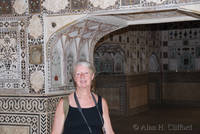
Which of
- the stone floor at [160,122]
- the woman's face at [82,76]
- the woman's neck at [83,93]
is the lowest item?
the stone floor at [160,122]

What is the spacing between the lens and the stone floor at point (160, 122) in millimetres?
8070

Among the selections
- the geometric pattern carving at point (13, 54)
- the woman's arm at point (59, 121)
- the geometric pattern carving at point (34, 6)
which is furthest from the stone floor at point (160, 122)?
the woman's arm at point (59, 121)

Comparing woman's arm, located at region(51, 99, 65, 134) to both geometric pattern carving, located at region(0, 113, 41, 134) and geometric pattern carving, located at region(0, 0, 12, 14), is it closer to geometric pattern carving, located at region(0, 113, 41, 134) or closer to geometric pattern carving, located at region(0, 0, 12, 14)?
geometric pattern carving, located at region(0, 113, 41, 134)

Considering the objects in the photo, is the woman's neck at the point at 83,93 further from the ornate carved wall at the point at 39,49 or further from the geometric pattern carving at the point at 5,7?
the geometric pattern carving at the point at 5,7

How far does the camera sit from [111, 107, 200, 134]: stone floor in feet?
26.5

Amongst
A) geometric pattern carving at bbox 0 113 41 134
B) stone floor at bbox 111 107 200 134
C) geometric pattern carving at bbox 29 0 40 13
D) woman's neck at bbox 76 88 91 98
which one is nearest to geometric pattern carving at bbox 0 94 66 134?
geometric pattern carving at bbox 0 113 41 134

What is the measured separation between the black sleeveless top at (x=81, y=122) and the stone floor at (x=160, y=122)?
16.7ft

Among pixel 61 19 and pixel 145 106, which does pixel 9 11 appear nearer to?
pixel 61 19

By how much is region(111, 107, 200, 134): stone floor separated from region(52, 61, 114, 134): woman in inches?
199

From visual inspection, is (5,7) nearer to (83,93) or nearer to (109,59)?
(83,93)

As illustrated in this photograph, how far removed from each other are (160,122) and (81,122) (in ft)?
21.2

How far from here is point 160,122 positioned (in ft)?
29.8

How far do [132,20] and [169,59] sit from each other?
7222 mm

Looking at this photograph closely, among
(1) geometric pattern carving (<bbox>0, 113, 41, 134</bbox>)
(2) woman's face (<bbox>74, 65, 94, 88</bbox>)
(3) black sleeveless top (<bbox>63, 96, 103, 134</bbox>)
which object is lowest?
(1) geometric pattern carving (<bbox>0, 113, 41, 134</bbox>)
